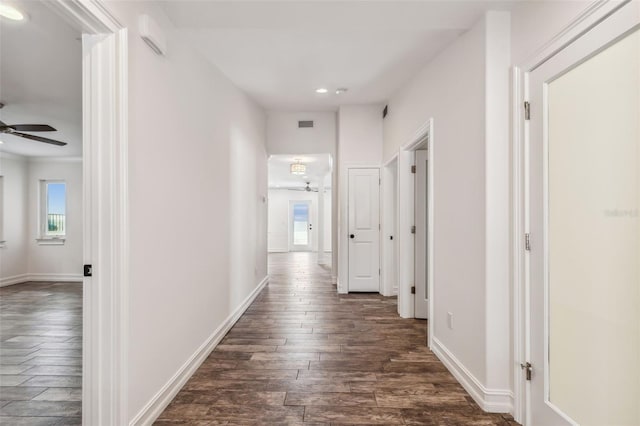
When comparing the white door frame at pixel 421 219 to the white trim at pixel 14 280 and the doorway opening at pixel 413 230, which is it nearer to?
the doorway opening at pixel 413 230

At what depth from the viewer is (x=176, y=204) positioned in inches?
93.8

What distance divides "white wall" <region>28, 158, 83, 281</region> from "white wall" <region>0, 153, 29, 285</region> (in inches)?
4.0

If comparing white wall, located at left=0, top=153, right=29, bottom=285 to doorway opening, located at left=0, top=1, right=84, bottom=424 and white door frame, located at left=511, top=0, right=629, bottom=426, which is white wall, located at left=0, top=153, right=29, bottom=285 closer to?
doorway opening, located at left=0, top=1, right=84, bottom=424

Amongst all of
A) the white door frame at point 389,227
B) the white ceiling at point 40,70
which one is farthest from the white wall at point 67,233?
the white door frame at point 389,227

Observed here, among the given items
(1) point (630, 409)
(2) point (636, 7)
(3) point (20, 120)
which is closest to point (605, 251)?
(1) point (630, 409)

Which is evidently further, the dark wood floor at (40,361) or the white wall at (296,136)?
the white wall at (296,136)

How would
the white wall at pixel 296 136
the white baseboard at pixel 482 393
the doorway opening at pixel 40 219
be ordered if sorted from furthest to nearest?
1. the white wall at pixel 296 136
2. the doorway opening at pixel 40 219
3. the white baseboard at pixel 482 393

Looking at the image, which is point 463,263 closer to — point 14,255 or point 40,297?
point 40,297

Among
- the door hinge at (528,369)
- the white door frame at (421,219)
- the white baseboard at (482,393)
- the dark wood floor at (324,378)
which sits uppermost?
the white door frame at (421,219)

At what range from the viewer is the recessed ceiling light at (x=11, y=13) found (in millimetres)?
1976

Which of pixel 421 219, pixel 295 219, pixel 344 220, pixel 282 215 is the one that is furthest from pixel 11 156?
pixel 295 219

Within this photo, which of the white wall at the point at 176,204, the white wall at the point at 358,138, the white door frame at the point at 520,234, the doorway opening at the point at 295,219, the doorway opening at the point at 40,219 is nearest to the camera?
the white wall at the point at 176,204

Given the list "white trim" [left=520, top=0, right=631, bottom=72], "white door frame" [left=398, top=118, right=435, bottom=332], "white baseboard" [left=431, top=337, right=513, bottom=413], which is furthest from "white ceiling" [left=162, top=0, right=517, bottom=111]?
"white baseboard" [left=431, top=337, right=513, bottom=413]

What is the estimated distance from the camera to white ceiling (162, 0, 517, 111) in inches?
86.6
